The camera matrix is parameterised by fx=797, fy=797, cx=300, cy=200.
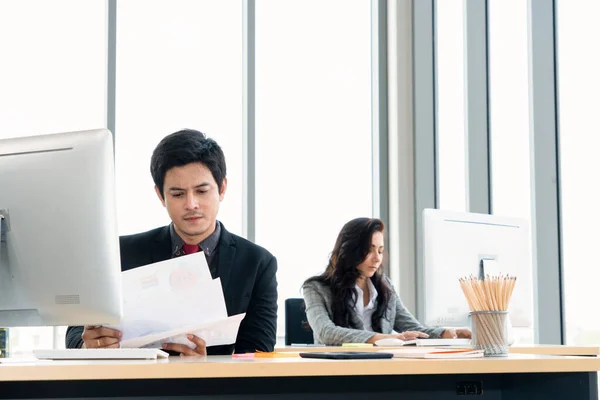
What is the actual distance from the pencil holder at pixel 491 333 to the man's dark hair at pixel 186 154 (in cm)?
88

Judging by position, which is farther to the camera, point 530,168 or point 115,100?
point 115,100

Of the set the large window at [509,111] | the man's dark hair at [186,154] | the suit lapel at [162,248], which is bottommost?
the suit lapel at [162,248]

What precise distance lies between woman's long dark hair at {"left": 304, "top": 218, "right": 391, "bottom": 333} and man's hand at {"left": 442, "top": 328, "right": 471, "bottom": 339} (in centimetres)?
39

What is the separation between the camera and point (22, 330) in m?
4.13

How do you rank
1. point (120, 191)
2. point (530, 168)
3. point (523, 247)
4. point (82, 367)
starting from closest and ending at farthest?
1. point (82, 367)
2. point (523, 247)
3. point (530, 168)
4. point (120, 191)

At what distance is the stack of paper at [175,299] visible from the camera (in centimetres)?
176

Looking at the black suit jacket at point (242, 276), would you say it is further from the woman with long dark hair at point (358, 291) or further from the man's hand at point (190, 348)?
the woman with long dark hair at point (358, 291)

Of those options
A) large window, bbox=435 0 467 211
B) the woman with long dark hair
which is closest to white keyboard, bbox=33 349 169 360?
the woman with long dark hair

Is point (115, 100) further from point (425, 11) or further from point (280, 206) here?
point (425, 11)

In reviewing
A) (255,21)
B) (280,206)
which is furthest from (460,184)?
(255,21)

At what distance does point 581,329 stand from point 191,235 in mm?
2231

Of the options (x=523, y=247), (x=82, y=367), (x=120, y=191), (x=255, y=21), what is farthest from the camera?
(x=255, y=21)

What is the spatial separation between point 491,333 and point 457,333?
1.29 metres

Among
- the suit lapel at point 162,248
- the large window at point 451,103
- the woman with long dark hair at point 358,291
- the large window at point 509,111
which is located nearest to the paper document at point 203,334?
the suit lapel at point 162,248
